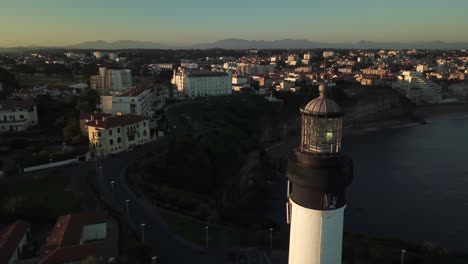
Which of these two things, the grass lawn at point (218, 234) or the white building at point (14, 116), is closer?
the grass lawn at point (218, 234)

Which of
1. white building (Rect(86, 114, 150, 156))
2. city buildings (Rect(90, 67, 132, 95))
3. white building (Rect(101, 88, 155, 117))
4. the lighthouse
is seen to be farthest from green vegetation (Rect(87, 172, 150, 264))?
city buildings (Rect(90, 67, 132, 95))

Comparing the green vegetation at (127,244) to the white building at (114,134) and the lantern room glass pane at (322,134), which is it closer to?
the lantern room glass pane at (322,134)

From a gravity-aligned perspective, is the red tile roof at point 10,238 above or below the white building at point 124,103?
below

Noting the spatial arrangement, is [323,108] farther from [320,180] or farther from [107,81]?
[107,81]

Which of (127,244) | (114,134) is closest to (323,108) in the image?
(127,244)

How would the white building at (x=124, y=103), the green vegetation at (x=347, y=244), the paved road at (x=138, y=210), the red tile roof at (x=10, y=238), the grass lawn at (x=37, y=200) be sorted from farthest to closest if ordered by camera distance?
the white building at (x=124, y=103) < the grass lawn at (x=37, y=200) < the green vegetation at (x=347, y=244) < the paved road at (x=138, y=210) < the red tile roof at (x=10, y=238)

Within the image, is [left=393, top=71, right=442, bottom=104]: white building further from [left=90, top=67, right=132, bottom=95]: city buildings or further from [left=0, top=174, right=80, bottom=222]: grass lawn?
[left=0, top=174, right=80, bottom=222]: grass lawn

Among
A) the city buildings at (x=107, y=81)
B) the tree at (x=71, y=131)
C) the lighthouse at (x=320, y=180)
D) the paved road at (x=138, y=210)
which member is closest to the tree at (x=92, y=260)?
the paved road at (x=138, y=210)
